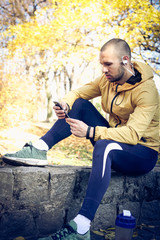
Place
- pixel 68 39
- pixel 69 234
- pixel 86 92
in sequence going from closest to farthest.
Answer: pixel 69 234
pixel 86 92
pixel 68 39

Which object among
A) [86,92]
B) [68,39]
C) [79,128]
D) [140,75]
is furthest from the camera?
[68,39]

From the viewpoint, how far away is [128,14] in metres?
7.09

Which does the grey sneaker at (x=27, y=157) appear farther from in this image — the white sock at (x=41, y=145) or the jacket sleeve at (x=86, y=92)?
the jacket sleeve at (x=86, y=92)

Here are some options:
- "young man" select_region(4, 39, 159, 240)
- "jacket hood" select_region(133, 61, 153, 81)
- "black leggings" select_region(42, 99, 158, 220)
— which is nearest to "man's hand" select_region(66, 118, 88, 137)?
"young man" select_region(4, 39, 159, 240)

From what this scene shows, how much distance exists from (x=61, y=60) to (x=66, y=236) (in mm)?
8296

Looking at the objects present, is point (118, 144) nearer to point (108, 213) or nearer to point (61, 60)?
point (108, 213)

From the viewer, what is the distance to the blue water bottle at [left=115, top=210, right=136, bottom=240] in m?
1.82

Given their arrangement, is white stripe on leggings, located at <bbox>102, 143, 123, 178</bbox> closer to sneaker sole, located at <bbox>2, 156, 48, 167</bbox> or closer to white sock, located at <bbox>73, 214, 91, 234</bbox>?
white sock, located at <bbox>73, 214, 91, 234</bbox>

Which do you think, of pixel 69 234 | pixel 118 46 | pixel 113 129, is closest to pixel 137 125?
pixel 113 129

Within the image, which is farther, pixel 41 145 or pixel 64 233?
pixel 41 145

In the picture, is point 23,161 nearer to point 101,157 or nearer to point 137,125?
point 101,157

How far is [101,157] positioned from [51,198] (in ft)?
2.14

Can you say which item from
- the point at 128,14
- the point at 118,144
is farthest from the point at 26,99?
the point at 118,144

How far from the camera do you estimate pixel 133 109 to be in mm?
2262
